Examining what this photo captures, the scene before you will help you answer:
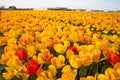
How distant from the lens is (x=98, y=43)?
4145 millimetres

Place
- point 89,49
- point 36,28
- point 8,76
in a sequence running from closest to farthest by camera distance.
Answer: point 8,76
point 89,49
point 36,28

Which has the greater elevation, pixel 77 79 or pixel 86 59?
pixel 86 59

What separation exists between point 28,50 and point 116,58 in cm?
121

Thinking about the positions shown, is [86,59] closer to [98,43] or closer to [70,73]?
[70,73]

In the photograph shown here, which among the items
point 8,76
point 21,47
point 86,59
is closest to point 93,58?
point 86,59

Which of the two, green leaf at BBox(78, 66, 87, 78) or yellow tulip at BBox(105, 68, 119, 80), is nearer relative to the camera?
Result: yellow tulip at BBox(105, 68, 119, 80)

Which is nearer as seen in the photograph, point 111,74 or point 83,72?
point 111,74

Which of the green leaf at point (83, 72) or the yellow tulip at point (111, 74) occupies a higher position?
the yellow tulip at point (111, 74)

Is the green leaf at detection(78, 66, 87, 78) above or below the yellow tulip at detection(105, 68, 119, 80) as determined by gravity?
below

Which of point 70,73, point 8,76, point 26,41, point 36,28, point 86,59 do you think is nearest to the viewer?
point 70,73

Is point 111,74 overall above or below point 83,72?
above

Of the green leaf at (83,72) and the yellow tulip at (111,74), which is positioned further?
the green leaf at (83,72)

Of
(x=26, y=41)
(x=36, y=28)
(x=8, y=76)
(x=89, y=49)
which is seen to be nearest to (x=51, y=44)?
(x=26, y=41)

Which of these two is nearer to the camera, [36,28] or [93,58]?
[93,58]
